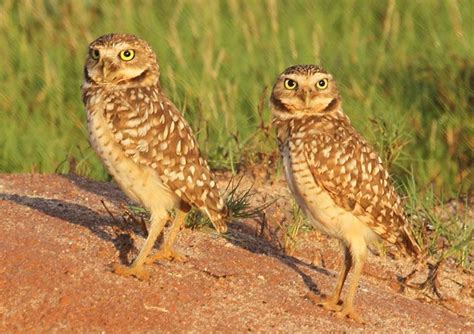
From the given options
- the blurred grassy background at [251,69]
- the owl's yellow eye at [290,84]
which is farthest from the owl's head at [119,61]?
the blurred grassy background at [251,69]

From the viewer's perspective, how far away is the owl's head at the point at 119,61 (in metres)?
6.28

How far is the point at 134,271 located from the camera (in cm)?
596

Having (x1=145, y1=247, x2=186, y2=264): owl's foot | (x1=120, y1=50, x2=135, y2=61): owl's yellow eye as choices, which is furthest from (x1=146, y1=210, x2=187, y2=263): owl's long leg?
(x1=120, y1=50, x2=135, y2=61): owl's yellow eye

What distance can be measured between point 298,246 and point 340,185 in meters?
1.34

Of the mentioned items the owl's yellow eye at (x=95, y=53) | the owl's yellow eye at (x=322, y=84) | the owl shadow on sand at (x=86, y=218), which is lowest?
the owl shadow on sand at (x=86, y=218)

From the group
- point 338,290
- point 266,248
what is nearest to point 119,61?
point 266,248

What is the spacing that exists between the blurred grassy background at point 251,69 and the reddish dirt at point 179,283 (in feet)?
3.42

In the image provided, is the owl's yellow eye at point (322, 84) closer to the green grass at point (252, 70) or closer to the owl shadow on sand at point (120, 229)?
the owl shadow on sand at point (120, 229)

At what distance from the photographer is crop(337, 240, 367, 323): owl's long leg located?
6070 millimetres

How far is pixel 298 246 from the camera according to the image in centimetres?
753

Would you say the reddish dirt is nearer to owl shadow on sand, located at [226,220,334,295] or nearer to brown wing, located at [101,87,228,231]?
owl shadow on sand, located at [226,220,334,295]

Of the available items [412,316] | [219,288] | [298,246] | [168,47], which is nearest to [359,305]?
[412,316]

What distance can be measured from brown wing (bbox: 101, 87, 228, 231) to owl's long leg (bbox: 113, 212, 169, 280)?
7.0 inches

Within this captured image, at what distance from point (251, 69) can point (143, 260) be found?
4227 mm
